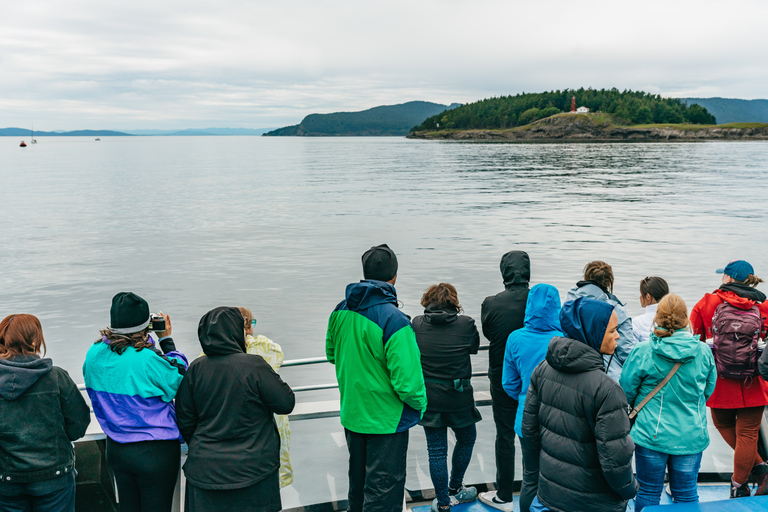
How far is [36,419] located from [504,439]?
3.22 metres

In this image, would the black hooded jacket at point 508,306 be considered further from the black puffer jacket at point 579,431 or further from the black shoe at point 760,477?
the black shoe at point 760,477

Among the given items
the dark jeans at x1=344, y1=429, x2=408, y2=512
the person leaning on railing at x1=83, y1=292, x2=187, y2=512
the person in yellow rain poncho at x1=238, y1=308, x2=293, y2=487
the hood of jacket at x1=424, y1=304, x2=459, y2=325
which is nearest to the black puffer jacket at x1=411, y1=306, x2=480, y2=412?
the hood of jacket at x1=424, y1=304, x2=459, y2=325

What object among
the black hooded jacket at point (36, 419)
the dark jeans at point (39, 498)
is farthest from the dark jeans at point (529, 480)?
the dark jeans at point (39, 498)

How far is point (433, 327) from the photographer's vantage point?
452 cm

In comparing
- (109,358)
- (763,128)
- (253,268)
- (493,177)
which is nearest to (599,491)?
(109,358)

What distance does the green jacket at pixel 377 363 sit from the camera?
12.6 ft

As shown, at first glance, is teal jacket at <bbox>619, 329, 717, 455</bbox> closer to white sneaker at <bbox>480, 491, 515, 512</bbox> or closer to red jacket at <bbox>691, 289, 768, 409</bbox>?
red jacket at <bbox>691, 289, 768, 409</bbox>

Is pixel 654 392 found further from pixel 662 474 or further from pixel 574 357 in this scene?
pixel 574 357

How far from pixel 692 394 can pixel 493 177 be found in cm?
6674

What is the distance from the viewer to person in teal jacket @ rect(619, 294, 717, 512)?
3.82 metres

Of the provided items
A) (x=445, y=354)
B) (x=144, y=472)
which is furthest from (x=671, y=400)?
(x=144, y=472)

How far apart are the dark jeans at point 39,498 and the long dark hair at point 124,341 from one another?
2.87 ft

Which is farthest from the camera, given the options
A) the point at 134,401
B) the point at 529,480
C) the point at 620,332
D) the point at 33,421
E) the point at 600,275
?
the point at 600,275

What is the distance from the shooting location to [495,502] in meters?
4.73
